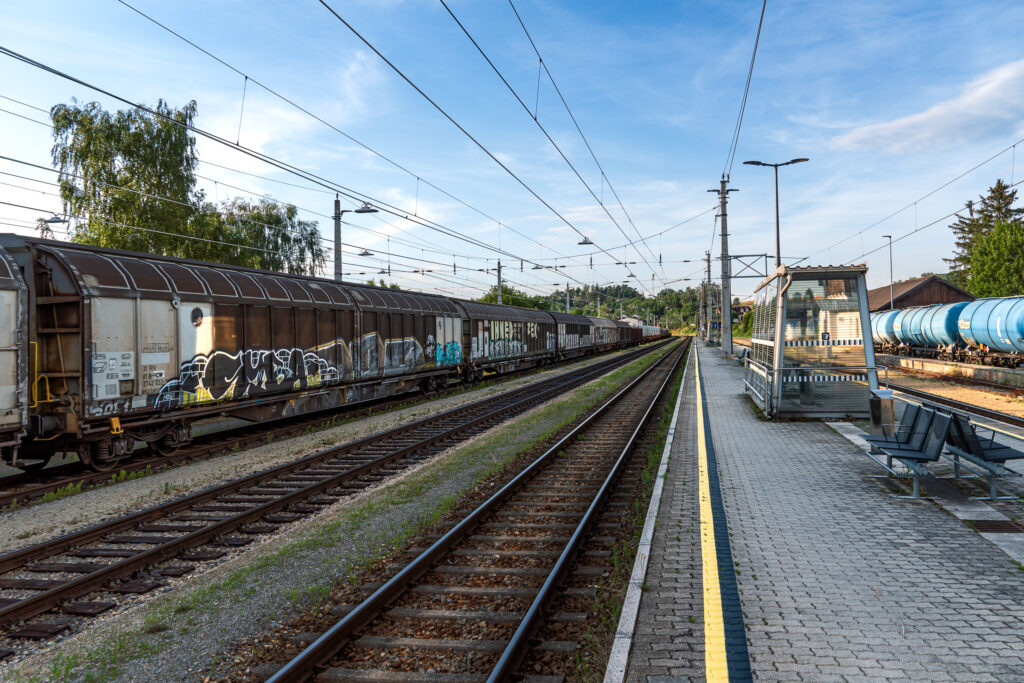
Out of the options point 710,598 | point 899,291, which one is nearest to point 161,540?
point 710,598

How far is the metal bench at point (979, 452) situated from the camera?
287 inches

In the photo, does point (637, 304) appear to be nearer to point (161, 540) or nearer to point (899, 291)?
point (899, 291)

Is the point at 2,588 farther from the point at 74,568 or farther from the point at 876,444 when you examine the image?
the point at 876,444

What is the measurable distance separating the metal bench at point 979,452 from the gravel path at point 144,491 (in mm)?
10103

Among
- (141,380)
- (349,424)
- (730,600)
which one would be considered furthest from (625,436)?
(141,380)

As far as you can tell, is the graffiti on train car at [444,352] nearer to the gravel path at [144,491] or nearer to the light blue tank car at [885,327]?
the gravel path at [144,491]

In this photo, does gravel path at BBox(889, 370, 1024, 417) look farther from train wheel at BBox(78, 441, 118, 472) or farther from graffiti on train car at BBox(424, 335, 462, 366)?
train wheel at BBox(78, 441, 118, 472)

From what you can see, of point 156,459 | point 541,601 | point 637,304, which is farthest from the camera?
→ point 637,304

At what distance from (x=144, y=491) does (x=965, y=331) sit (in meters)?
32.2

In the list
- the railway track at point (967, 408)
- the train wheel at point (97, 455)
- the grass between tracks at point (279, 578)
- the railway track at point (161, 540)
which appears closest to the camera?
the grass between tracks at point (279, 578)

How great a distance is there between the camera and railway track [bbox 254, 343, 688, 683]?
4070 millimetres

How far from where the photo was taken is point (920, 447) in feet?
26.8

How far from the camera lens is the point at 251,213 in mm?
41844

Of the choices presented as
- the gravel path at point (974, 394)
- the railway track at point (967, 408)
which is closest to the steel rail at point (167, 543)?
the railway track at point (967, 408)
